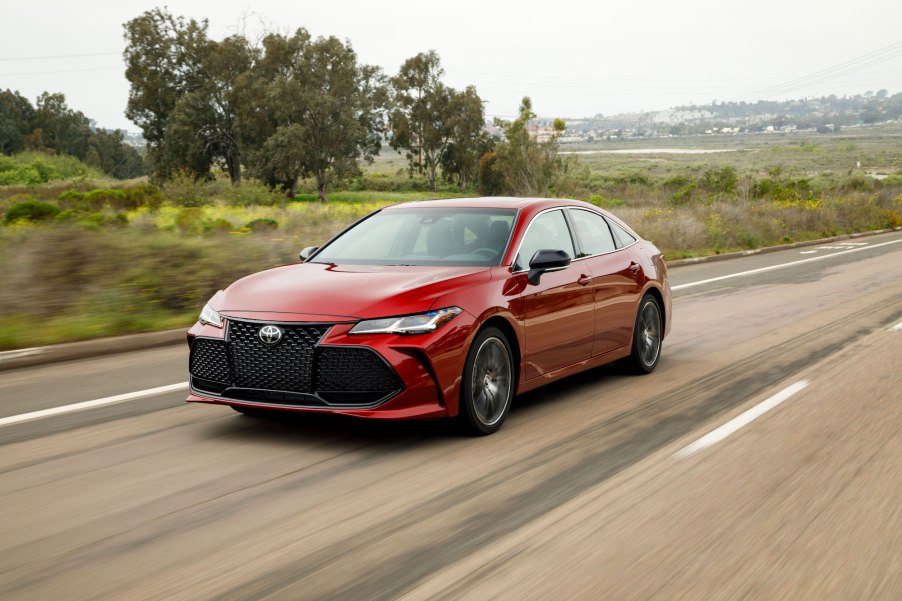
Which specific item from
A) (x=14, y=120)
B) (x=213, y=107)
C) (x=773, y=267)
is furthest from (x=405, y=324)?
(x=14, y=120)

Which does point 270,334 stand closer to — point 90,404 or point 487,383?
point 487,383

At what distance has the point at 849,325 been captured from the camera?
481 inches

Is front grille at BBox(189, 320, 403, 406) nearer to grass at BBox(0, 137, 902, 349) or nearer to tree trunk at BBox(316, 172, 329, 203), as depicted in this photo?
grass at BBox(0, 137, 902, 349)

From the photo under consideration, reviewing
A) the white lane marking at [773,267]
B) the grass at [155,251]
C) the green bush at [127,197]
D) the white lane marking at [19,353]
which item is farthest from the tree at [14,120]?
the white lane marking at [19,353]

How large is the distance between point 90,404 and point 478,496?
3724mm

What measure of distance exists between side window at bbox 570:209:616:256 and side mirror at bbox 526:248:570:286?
40.1 inches

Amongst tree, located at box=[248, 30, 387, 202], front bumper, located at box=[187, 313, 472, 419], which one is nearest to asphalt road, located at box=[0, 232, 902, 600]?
front bumper, located at box=[187, 313, 472, 419]

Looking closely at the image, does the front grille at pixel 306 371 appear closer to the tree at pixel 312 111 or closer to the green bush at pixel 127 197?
the green bush at pixel 127 197

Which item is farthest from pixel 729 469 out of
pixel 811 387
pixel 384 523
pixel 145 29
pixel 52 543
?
pixel 145 29

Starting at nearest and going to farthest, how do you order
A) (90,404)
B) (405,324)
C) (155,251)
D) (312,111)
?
(405,324) < (90,404) < (155,251) < (312,111)

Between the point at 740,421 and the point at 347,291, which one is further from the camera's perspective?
the point at 740,421

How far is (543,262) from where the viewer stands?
22.8 feet

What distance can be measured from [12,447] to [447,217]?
11.1 feet

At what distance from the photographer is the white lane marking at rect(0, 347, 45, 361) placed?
923 centimetres
